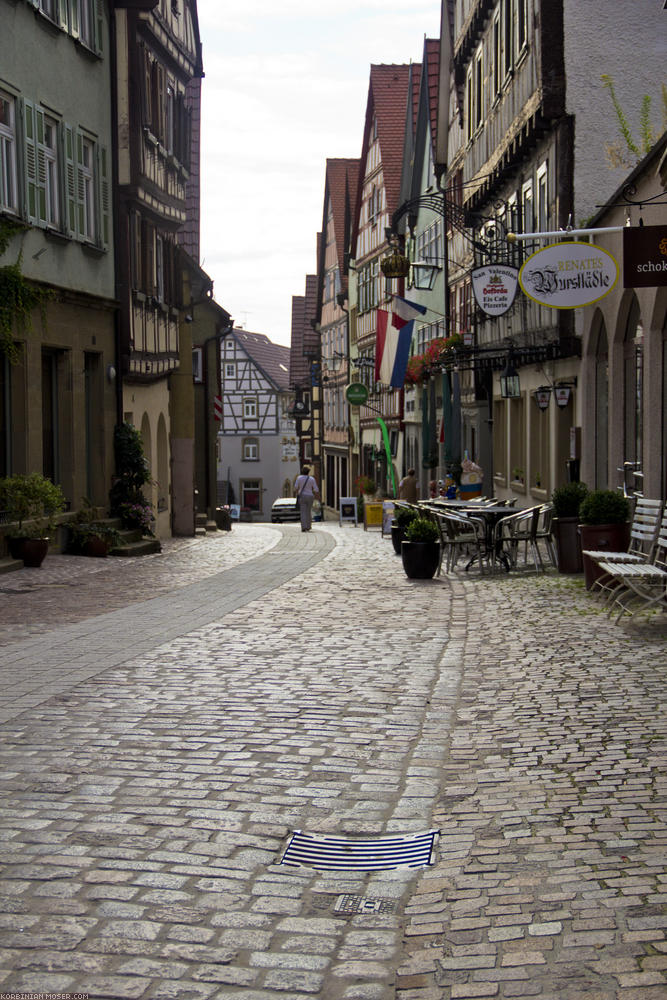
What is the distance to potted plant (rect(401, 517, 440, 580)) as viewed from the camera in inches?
634

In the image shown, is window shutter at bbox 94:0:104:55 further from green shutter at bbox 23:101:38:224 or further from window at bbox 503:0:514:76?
window at bbox 503:0:514:76

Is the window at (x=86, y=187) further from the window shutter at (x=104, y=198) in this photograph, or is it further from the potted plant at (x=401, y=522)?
the potted plant at (x=401, y=522)

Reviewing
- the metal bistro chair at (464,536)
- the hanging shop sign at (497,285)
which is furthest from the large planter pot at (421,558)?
the hanging shop sign at (497,285)

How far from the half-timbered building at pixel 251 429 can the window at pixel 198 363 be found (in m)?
36.3

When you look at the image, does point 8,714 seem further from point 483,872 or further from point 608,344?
point 608,344

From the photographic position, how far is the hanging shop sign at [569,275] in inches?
536

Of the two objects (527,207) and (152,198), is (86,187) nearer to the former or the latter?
(152,198)

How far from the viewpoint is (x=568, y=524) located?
15.2 m

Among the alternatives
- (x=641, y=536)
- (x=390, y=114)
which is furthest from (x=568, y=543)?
(x=390, y=114)

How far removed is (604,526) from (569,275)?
9.12 feet

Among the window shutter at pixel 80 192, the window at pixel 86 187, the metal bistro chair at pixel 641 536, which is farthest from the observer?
the window at pixel 86 187

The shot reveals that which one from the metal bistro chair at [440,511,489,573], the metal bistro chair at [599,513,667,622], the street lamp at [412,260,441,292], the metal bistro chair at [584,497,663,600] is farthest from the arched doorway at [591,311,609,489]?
the street lamp at [412,260,441,292]

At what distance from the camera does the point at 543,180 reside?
69.8 ft

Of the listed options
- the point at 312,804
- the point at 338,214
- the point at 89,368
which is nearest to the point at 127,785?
the point at 312,804
